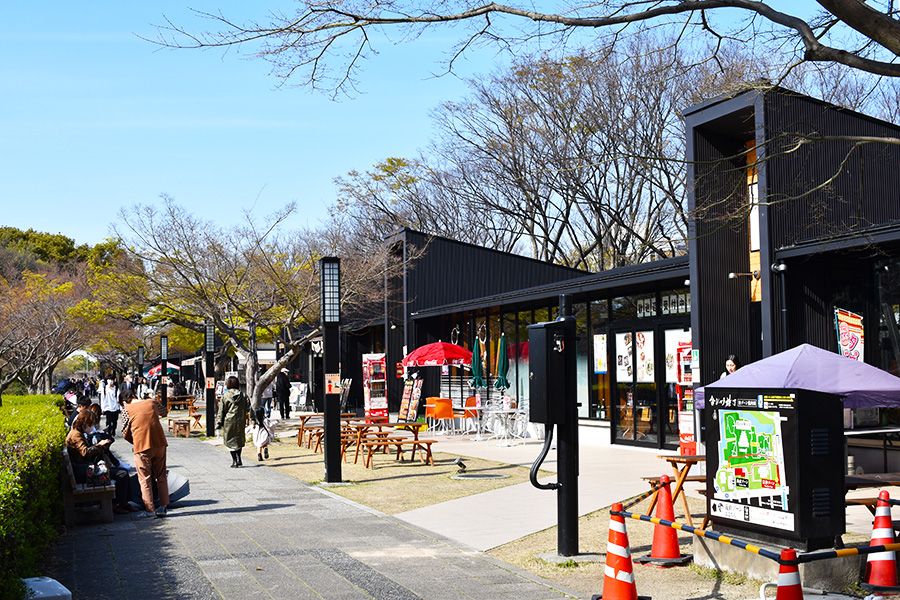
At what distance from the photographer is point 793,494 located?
6.86 metres

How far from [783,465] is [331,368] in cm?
894

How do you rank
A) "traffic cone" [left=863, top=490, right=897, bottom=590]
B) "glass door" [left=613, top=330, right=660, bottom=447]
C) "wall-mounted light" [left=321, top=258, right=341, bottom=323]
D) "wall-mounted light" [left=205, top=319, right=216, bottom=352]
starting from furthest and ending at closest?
"wall-mounted light" [left=205, top=319, right=216, bottom=352] < "glass door" [left=613, top=330, right=660, bottom=447] < "wall-mounted light" [left=321, top=258, right=341, bottom=323] < "traffic cone" [left=863, top=490, right=897, bottom=590]

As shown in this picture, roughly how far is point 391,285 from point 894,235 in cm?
2057

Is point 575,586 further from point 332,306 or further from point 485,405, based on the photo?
point 485,405

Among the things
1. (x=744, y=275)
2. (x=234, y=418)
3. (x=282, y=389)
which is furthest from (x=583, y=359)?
(x=282, y=389)

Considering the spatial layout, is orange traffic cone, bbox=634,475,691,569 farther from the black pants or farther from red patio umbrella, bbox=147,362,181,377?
red patio umbrella, bbox=147,362,181,377

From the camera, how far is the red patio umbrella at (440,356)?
22828 millimetres

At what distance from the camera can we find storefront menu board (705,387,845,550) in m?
6.87

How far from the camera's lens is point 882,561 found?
21.9 feet

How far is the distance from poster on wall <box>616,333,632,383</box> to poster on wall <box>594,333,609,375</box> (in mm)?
514

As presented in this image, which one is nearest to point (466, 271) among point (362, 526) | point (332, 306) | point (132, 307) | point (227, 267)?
point (227, 267)

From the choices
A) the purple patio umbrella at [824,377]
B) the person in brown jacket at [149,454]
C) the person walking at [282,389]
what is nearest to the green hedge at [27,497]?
the person in brown jacket at [149,454]

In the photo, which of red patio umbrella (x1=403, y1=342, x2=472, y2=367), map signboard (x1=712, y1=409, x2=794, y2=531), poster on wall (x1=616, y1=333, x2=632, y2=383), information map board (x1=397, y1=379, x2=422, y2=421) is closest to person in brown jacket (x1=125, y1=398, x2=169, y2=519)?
map signboard (x1=712, y1=409, x2=794, y2=531)

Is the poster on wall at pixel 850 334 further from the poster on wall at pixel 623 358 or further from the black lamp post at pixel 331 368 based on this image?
the black lamp post at pixel 331 368
